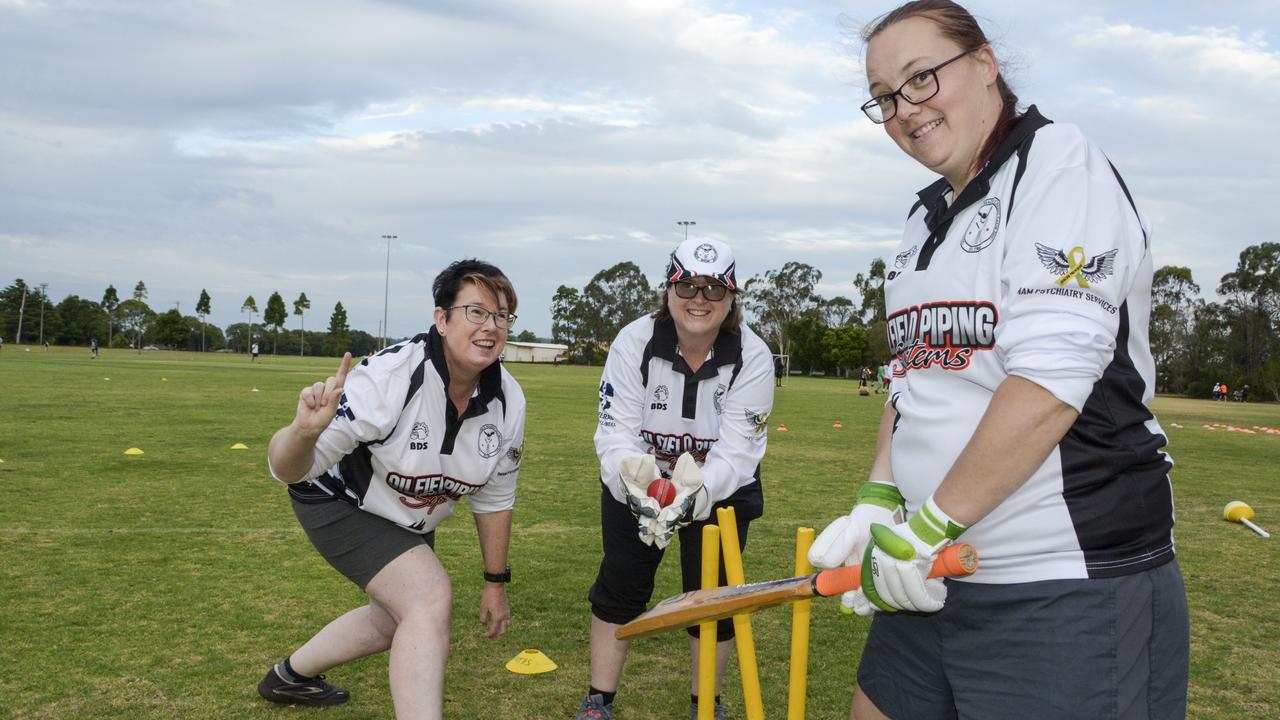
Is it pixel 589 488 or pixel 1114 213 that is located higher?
pixel 1114 213

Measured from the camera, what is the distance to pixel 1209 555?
8188mm

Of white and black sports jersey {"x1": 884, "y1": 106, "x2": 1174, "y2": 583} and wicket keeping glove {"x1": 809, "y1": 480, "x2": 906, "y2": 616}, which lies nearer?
white and black sports jersey {"x1": 884, "y1": 106, "x2": 1174, "y2": 583}

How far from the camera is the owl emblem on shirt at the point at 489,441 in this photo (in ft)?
13.7

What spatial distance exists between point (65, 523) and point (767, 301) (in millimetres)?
93869

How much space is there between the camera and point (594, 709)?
14.3 ft

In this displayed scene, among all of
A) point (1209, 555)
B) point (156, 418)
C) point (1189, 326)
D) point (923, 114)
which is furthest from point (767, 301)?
point (923, 114)

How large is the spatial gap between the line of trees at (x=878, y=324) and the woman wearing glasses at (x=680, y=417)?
56964 mm

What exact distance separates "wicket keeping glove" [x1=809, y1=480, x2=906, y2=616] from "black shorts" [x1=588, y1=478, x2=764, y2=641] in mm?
1690

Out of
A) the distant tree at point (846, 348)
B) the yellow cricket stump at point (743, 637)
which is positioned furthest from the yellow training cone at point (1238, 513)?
the distant tree at point (846, 348)

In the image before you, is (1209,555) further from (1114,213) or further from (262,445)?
(262,445)

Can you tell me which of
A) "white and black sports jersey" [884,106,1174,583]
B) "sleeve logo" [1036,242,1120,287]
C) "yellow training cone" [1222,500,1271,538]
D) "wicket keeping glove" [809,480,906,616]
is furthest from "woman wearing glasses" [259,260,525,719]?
"yellow training cone" [1222,500,1271,538]

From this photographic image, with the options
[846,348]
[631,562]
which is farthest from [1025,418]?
[846,348]

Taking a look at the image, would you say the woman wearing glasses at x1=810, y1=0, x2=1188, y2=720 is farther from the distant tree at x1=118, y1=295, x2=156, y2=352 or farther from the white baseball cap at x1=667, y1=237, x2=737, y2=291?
the distant tree at x1=118, y1=295, x2=156, y2=352

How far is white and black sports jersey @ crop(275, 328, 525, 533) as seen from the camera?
12.5 ft
